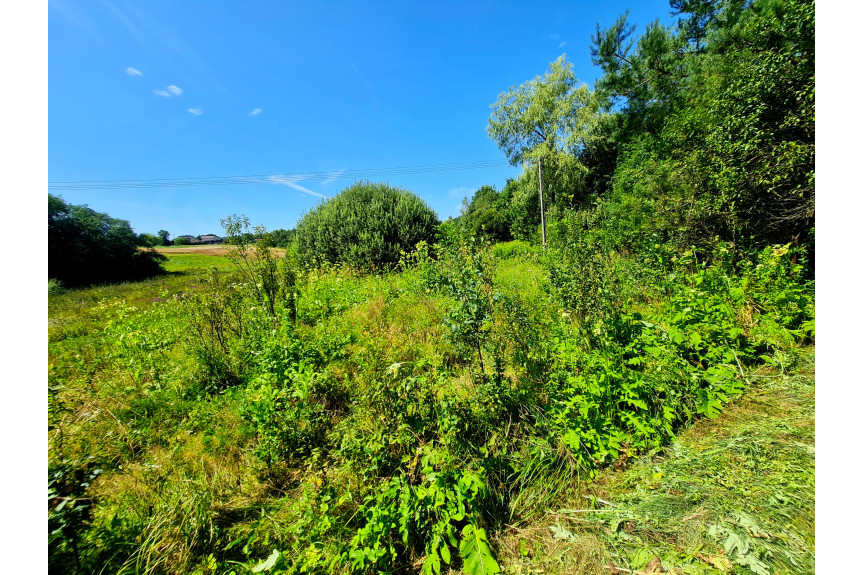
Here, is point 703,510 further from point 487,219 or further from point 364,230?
point 487,219

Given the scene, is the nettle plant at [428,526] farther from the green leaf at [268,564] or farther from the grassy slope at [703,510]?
the green leaf at [268,564]

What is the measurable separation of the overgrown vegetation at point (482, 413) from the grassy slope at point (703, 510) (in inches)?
0.5

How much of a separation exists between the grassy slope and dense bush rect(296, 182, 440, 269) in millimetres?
8759

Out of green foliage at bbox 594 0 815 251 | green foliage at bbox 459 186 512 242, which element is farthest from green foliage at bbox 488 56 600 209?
green foliage at bbox 594 0 815 251

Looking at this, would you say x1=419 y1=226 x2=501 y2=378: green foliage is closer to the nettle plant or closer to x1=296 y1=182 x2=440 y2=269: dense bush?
the nettle plant

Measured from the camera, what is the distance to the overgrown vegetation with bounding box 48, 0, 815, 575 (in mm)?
1806

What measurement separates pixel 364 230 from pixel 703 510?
10.2 metres

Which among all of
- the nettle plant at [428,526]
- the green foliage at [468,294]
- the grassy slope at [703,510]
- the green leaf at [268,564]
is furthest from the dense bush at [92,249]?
the grassy slope at [703,510]

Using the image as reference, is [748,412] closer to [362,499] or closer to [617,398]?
[617,398]

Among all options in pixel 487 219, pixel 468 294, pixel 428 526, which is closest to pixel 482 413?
pixel 428 526

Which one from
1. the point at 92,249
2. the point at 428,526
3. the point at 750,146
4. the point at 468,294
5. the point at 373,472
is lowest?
the point at 428,526

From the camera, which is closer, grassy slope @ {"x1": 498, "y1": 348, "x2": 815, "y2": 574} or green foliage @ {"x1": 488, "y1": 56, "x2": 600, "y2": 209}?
grassy slope @ {"x1": 498, "y1": 348, "x2": 815, "y2": 574}

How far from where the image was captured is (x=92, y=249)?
14.2m
